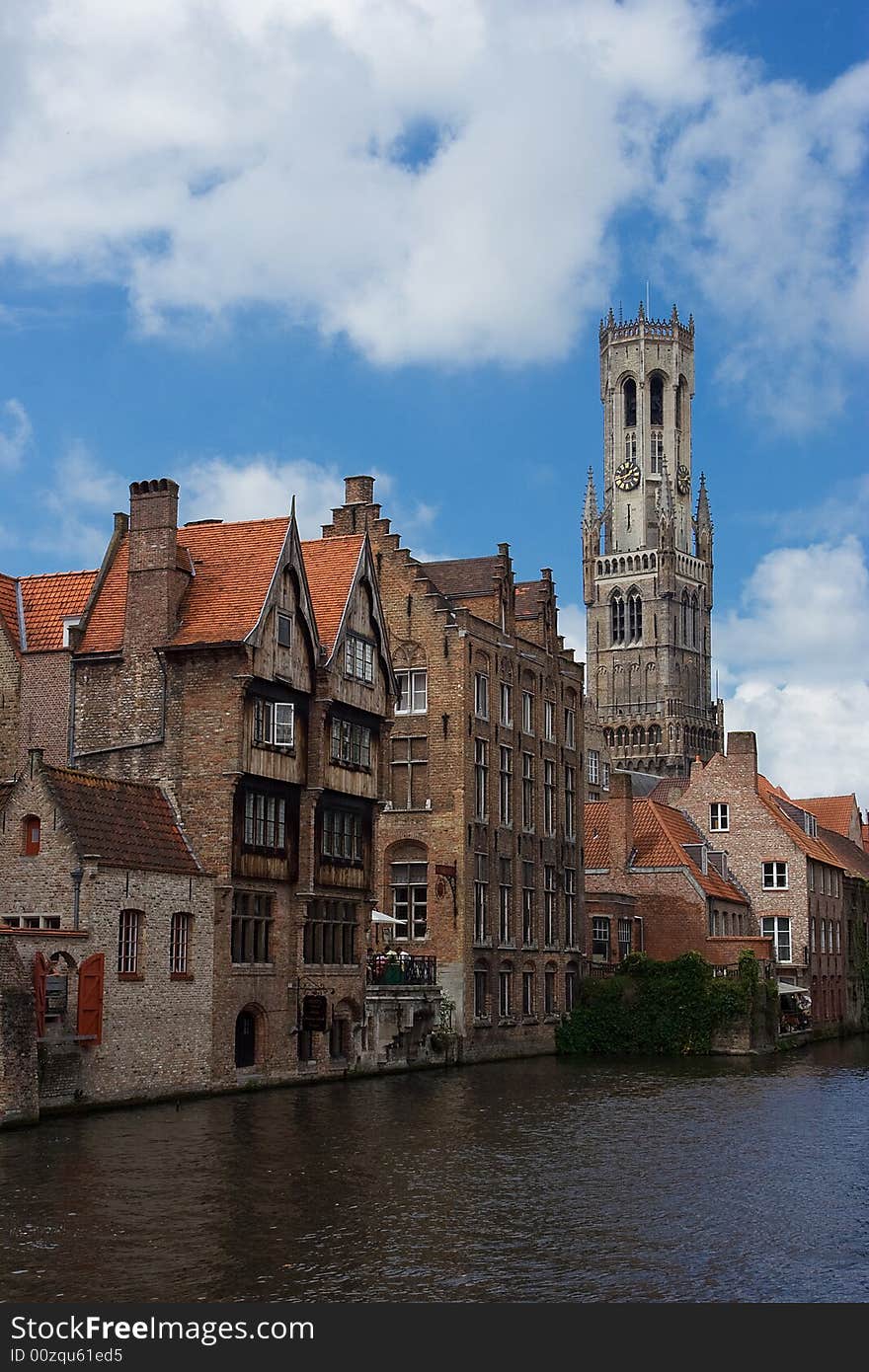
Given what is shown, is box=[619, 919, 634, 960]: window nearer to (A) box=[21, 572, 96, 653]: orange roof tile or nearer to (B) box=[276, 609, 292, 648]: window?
(B) box=[276, 609, 292, 648]: window

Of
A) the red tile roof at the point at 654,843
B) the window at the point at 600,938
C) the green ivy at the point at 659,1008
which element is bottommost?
the green ivy at the point at 659,1008

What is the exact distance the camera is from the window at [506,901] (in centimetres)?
6256

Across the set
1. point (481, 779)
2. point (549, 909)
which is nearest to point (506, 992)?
point (549, 909)

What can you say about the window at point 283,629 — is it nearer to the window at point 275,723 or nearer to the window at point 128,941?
the window at point 275,723

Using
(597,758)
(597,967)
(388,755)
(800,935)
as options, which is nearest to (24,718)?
(388,755)

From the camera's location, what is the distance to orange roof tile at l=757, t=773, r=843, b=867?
7962 centimetres

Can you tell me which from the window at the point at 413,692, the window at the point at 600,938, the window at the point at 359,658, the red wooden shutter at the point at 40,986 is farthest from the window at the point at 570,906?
the red wooden shutter at the point at 40,986

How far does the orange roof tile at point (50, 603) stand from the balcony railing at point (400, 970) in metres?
15.0

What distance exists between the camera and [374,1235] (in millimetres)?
22562

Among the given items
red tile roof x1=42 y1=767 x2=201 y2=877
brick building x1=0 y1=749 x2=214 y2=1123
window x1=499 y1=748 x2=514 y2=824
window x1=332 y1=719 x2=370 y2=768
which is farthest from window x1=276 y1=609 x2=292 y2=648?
window x1=499 y1=748 x2=514 y2=824

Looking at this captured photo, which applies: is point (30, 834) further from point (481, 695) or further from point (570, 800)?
point (570, 800)

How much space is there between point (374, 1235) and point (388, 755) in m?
38.0

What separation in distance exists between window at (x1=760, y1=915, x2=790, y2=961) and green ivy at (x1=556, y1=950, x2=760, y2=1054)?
45.3 ft

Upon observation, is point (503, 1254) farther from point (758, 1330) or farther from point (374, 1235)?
point (758, 1330)
